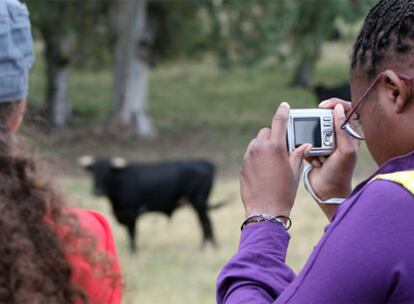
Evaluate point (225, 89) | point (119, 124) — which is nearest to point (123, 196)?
point (119, 124)

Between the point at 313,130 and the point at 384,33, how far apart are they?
313 millimetres

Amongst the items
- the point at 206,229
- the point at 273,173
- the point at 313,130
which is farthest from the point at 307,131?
the point at 206,229

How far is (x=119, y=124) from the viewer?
19609 mm

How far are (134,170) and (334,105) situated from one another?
7.44 m

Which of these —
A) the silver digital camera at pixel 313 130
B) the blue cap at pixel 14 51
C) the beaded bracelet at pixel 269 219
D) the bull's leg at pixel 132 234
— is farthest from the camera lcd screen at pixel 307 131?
the bull's leg at pixel 132 234

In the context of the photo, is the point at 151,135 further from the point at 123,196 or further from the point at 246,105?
the point at 123,196

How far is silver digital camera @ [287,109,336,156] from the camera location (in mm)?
1801

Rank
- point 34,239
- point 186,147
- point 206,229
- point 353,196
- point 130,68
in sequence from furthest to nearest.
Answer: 1. point 130,68
2. point 186,147
3. point 206,229
4. point 353,196
5. point 34,239

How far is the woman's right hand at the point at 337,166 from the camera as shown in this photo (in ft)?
5.96

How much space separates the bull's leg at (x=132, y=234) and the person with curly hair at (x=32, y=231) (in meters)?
7.12

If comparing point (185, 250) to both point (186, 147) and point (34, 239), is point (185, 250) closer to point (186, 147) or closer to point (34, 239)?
point (34, 239)

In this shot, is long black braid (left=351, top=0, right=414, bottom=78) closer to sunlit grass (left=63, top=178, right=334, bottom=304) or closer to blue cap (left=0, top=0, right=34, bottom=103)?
blue cap (left=0, top=0, right=34, bottom=103)

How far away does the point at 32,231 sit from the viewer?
4.52 ft

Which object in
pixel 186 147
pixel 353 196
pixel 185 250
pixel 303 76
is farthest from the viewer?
pixel 303 76
